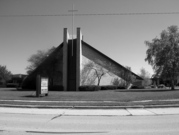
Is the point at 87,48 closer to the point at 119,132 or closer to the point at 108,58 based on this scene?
the point at 108,58

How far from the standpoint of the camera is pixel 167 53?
3161 centimetres

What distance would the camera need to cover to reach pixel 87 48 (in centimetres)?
3712

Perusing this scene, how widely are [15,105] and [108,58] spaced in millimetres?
28615

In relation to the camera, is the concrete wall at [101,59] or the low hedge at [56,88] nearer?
the low hedge at [56,88]

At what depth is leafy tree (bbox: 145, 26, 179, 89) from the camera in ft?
103

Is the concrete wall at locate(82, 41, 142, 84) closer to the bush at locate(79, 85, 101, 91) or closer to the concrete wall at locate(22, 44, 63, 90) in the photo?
the concrete wall at locate(22, 44, 63, 90)

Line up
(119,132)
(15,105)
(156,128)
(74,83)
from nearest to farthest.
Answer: (119,132), (156,128), (15,105), (74,83)

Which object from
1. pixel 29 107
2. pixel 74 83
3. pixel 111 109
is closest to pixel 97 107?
pixel 111 109

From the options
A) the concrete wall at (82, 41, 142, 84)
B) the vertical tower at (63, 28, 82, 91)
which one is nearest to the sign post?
the vertical tower at (63, 28, 82, 91)

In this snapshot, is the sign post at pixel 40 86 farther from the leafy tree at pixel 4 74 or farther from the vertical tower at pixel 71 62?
the leafy tree at pixel 4 74

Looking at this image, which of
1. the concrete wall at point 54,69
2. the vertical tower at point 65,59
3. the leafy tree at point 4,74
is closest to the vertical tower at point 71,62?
the vertical tower at point 65,59

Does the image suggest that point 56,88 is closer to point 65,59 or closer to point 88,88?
point 65,59

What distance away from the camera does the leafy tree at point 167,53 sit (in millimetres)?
31447

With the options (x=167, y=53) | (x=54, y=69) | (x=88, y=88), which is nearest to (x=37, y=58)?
(x=54, y=69)
